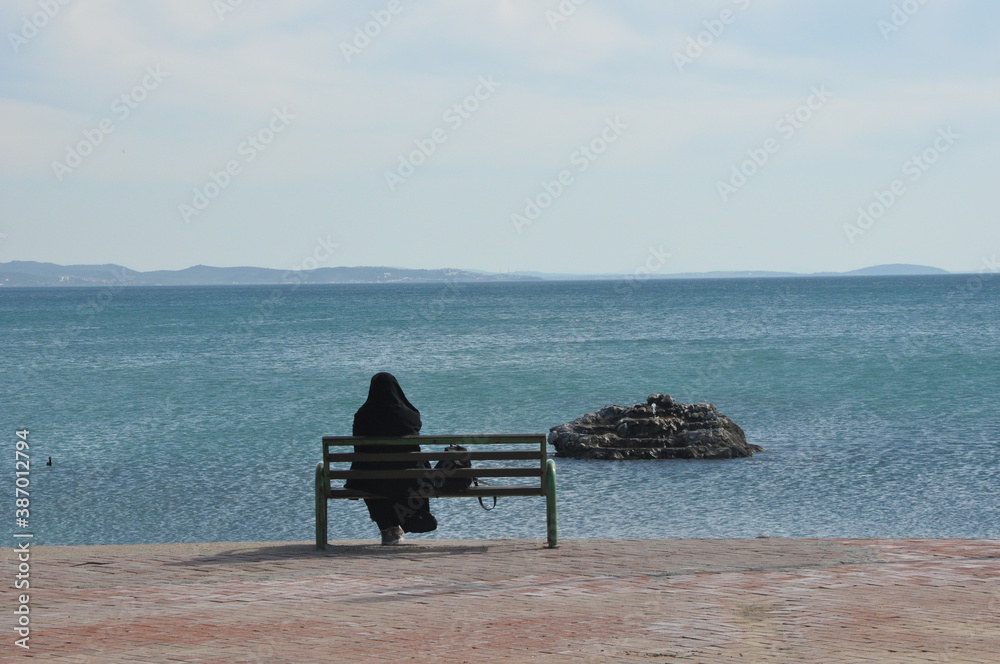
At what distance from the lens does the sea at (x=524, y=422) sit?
54.8ft

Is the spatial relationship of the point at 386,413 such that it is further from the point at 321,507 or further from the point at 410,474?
the point at 321,507

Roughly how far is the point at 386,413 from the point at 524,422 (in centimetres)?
2183

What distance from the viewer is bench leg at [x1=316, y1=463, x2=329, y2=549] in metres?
9.43

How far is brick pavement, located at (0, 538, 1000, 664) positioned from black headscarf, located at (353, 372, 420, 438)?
102cm

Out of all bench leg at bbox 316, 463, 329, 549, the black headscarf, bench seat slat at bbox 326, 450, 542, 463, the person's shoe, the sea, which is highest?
the black headscarf

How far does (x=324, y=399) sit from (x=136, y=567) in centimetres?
3041

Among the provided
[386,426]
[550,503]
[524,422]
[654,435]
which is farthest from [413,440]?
[524,422]

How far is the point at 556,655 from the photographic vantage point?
6059 millimetres

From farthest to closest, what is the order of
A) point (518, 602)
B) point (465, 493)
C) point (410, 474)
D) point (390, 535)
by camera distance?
point (390, 535) → point (465, 493) → point (410, 474) → point (518, 602)

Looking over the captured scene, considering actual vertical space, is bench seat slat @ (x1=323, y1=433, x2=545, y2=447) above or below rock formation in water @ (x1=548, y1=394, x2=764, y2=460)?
above

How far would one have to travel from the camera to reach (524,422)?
103 feet

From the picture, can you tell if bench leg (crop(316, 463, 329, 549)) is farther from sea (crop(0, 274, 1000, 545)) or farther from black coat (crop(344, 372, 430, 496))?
sea (crop(0, 274, 1000, 545))

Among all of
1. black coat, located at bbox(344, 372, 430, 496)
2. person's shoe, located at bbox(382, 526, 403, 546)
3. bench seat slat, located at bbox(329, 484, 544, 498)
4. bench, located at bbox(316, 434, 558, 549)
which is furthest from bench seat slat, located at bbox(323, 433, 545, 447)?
person's shoe, located at bbox(382, 526, 403, 546)

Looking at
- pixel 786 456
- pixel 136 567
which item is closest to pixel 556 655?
pixel 136 567
